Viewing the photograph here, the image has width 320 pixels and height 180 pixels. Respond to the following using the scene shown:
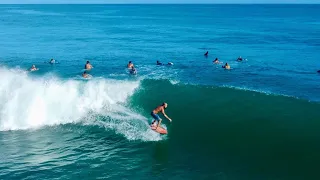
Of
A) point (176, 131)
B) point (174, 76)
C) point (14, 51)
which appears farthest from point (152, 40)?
point (176, 131)

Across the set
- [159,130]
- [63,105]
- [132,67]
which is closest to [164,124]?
[159,130]

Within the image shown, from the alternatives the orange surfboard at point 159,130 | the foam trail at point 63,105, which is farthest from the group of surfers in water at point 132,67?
the orange surfboard at point 159,130

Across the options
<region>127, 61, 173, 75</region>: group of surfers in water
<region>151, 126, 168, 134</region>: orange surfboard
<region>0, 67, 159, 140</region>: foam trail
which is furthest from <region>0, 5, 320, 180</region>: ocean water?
<region>127, 61, 173, 75</region>: group of surfers in water

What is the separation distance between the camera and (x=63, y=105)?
26719mm

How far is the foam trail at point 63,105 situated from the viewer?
23984 millimetres

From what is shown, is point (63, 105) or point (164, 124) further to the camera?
point (63, 105)

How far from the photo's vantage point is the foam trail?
2398 centimetres

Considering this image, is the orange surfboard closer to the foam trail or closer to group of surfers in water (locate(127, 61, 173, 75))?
the foam trail

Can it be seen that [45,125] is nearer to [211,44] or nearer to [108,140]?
[108,140]

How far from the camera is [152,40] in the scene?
2808 inches

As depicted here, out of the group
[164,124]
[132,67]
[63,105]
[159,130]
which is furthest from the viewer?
[132,67]

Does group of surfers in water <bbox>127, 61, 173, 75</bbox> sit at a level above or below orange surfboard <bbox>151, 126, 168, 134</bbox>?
above

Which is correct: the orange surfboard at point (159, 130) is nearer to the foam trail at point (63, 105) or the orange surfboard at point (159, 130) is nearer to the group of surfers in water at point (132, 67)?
the foam trail at point (63, 105)

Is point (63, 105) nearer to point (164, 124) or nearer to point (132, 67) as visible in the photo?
point (164, 124)
